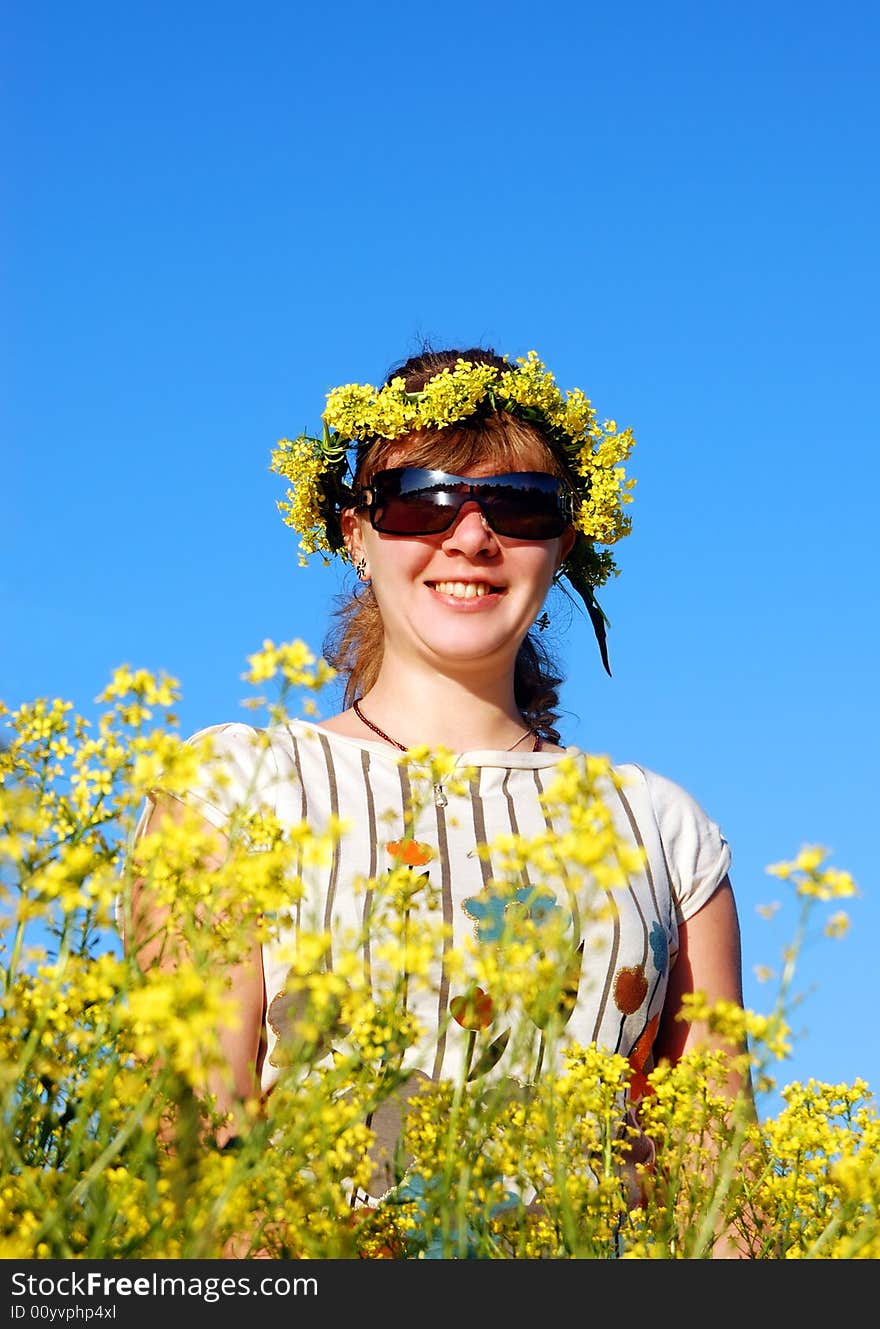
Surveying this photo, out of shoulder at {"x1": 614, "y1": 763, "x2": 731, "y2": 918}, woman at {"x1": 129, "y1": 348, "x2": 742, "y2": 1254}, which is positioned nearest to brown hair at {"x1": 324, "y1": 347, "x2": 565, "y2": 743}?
woman at {"x1": 129, "y1": 348, "x2": 742, "y2": 1254}

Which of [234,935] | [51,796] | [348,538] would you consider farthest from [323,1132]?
[348,538]

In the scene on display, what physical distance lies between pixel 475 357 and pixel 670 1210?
3.19 meters

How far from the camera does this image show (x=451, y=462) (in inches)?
158

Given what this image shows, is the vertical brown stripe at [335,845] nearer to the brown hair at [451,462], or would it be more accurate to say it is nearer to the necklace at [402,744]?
the necklace at [402,744]

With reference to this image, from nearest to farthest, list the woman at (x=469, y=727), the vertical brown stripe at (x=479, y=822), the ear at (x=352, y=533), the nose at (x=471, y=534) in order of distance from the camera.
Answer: the woman at (x=469, y=727)
the vertical brown stripe at (x=479, y=822)
the nose at (x=471, y=534)
the ear at (x=352, y=533)

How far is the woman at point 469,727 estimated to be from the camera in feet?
11.3

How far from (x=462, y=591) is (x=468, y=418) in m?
0.61

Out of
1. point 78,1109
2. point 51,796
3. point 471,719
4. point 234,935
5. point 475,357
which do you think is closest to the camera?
point 78,1109

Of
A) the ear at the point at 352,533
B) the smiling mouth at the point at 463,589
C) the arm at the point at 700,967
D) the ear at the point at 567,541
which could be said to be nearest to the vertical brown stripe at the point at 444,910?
the smiling mouth at the point at 463,589

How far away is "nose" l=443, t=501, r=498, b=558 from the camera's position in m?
3.85

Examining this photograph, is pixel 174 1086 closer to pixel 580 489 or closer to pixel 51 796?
pixel 51 796

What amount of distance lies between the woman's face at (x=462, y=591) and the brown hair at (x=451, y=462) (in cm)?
14

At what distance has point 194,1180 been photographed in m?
1.32

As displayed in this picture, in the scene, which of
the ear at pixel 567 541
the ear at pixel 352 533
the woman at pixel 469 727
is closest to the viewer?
the woman at pixel 469 727
